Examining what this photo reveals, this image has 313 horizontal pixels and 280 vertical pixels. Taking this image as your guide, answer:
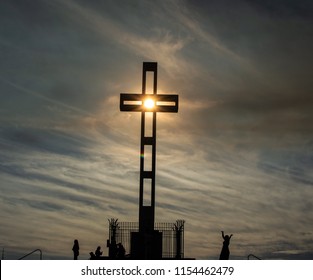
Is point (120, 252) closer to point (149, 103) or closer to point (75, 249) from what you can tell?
point (75, 249)

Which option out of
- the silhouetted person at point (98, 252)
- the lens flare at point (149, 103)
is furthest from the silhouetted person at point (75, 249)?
the lens flare at point (149, 103)

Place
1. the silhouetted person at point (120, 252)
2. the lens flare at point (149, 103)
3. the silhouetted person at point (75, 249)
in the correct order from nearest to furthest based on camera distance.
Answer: the silhouetted person at point (120, 252), the silhouetted person at point (75, 249), the lens flare at point (149, 103)

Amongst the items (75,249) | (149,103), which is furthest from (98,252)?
(149,103)

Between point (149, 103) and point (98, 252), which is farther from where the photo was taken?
point (149, 103)

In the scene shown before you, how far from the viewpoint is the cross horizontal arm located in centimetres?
3158

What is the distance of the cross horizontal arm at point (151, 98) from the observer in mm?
31578

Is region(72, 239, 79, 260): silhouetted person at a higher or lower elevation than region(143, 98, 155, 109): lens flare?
lower

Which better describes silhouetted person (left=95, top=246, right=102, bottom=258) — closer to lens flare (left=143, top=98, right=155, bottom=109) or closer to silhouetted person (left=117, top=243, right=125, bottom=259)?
silhouetted person (left=117, top=243, right=125, bottom=259)

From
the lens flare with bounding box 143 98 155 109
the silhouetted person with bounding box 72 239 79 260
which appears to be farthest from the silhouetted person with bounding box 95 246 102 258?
the lens flare with bounding box 143 98 155 109

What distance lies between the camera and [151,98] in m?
31.7

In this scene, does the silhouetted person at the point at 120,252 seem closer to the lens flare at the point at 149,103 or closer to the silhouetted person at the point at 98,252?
the silhouetted person at the point at 98,252
